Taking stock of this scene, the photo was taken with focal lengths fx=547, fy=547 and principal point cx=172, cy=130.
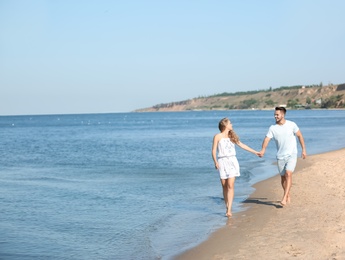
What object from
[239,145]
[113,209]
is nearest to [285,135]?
[239,145]

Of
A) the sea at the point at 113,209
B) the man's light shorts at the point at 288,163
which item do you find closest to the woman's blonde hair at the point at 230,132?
the man's light shorts at the point at 288,163

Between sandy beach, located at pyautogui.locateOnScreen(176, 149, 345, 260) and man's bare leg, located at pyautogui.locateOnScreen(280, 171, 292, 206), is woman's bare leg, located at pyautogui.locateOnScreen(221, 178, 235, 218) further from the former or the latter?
man's bare leg, located at pyautogui.locateOnScreen(280, 171, 292, 206)

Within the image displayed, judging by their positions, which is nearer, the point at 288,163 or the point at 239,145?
the point at 239,145

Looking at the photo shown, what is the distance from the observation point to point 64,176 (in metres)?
19.0

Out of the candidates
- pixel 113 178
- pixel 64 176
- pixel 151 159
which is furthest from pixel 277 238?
pixel 151 159

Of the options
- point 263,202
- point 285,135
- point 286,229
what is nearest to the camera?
point 286,229

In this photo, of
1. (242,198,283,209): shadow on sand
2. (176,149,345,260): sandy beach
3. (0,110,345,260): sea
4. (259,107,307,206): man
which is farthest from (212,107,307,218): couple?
(0,110,345,260): sea

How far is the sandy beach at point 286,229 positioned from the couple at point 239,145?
62 cm

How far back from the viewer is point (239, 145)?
9477 millimetres

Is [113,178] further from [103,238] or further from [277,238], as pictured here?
[277,238]

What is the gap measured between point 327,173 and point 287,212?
18.2 ft

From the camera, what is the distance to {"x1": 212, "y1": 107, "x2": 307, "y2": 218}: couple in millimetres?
9453

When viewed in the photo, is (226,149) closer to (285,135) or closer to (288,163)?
(285,135)

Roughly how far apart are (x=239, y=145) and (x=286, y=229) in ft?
6.04
